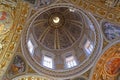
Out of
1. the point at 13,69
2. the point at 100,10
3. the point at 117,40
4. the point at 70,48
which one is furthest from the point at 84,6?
the point at 13,69

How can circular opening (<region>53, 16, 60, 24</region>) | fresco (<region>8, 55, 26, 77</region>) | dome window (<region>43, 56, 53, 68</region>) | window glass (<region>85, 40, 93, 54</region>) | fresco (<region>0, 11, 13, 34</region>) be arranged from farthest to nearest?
circular opening (<region>53, 16, 60, 24</region>)
dome window (<region>43, 56, 53, 68</region>)
window glass (<region>85, 40, 93, 54</region>)
fresco (<region>8, 55, 26, 77</region>)
fresco (<region>0, 11, 13, 34</region>)

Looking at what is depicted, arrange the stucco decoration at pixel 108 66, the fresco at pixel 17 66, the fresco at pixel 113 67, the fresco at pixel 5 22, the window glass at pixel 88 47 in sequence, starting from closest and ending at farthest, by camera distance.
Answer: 1. the fresco at pixel 5 22
2. the fresco at pixel 17 66
3. the stucco decoration at pixel 108 66
4. the fresco at pixel 113 67
5. the window glass at pixel 88 47

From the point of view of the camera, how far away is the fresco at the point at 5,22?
1496 centimetres

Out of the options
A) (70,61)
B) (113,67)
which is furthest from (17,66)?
(113,67)

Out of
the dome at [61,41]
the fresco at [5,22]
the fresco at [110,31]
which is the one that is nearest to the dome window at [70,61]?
the dome at [61,41]

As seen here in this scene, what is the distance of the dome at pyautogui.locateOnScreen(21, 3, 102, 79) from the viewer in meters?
16.0

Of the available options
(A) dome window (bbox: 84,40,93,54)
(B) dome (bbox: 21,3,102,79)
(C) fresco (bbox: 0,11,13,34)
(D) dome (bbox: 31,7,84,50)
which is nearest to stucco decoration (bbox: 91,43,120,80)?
(B) dome (bbox: 21,3,102,79)

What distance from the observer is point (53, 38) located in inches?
793

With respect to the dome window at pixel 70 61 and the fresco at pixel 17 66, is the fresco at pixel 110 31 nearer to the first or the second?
the dome window at pixel 70 61

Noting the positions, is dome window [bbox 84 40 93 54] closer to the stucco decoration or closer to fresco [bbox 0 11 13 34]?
the stucco decoration

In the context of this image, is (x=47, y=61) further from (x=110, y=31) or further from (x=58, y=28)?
(x=110, y=31)

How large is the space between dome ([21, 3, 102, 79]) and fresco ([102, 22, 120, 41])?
53 cm

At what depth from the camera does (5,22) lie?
15.1 meters

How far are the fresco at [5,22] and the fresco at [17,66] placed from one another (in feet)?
6.34
